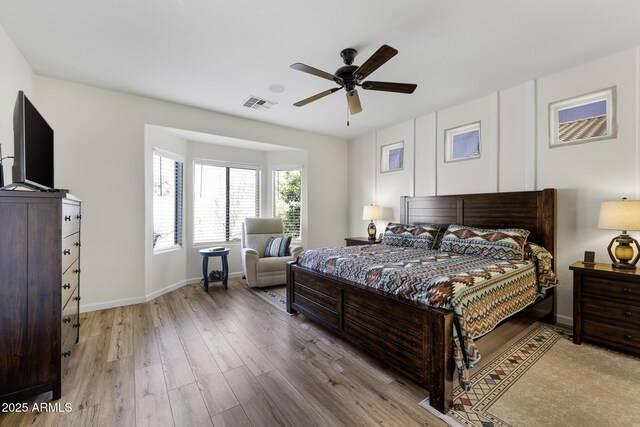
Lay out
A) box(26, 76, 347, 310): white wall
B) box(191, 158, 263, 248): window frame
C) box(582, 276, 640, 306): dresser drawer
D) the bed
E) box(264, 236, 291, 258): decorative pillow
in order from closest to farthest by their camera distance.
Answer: the bed < box(582, 276, 640, 306): dresser drawer < box(26, 76, 347, 310): white wall < box(264, 236, 291, 258): decorative pillow < box(191, 158, 263, 248): window frame

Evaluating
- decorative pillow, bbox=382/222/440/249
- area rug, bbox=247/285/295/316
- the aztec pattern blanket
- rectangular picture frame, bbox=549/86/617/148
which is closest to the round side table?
area rug, bbox=247/285/295/316

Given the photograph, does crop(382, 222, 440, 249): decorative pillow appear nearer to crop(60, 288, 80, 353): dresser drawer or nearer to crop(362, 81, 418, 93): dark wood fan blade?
crop(362, 81, 418, 93): dark wood fan blade

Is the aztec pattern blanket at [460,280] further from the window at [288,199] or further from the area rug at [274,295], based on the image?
the window at [288,199]

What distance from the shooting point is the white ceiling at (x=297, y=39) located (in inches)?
82.8

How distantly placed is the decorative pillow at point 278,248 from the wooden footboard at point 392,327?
1740 mm

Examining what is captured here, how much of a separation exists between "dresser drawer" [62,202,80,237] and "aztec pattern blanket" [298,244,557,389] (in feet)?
7.09

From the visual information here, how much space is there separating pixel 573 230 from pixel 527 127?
1319mm

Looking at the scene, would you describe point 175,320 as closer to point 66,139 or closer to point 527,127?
point 66,139

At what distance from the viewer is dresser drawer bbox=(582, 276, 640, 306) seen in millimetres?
2289

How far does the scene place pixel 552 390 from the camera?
191cm

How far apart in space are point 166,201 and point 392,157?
13.2 feet

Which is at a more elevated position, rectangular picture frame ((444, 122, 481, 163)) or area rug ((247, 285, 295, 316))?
rectangular picture frame ((444, 122, 481, 163))

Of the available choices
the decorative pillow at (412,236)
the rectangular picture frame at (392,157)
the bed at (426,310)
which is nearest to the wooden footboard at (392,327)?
the bed at (426,310)

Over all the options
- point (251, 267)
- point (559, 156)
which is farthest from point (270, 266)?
point (559, 156)
